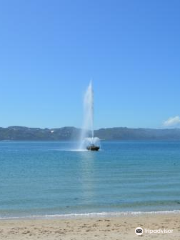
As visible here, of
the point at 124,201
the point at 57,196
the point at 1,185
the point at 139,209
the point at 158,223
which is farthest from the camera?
the point at 1,185

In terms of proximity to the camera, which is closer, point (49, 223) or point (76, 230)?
point (76, 230)

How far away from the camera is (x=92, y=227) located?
17.3 meters

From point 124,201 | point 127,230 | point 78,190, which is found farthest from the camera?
point 78,190

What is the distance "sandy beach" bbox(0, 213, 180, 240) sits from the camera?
15297 millimetres

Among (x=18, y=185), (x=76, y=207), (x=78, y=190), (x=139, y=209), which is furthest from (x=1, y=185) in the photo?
(x=139, y=209)

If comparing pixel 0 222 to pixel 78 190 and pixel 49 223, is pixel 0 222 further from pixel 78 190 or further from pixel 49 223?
pixel 78 190

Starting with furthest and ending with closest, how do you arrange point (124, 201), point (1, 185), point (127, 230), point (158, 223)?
point (1, 185)
point (124, 201)
point (158, 223)
point (127, 230)

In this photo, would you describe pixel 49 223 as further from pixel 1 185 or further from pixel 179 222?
pixel 1 185

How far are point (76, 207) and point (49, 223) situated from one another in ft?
17.2

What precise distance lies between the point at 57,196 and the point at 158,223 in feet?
35.0

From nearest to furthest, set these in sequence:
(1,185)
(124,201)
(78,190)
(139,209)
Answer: (139,209) → (124,201) → (78,190) → (1,185)

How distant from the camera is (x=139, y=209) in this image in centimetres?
2319

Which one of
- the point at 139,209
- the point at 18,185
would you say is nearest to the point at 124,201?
the point at 139,209

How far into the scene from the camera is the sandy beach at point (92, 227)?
15.3m
